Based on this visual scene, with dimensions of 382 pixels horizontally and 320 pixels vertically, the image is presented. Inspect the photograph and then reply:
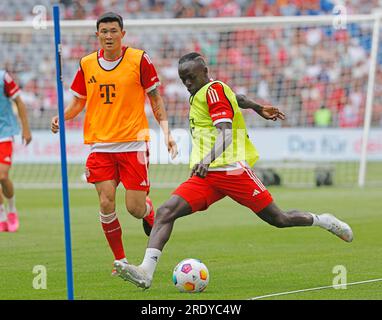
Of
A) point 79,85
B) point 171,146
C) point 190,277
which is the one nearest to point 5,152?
point 79,85

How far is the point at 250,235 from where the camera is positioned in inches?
540

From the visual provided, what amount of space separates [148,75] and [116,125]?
63 centimetres

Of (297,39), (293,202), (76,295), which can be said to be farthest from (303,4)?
(76,295)

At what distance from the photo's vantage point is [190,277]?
8750mm

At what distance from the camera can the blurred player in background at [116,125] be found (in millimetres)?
9938

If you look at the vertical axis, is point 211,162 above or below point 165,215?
above

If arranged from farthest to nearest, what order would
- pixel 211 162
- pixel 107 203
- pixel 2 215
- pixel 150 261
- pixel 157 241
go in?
pixel 2 215 → pixel 107 203 → pixel 211 162 → pixel 157 241 → pixel 150 261

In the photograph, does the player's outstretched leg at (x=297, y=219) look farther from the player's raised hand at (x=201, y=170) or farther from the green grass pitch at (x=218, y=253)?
the player's raised hand at (x=201, y=170)

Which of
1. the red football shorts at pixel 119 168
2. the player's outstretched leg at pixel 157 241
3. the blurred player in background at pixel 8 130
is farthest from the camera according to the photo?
the blurred player in background at pixel 8 130

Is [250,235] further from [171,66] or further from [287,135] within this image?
[171,66]

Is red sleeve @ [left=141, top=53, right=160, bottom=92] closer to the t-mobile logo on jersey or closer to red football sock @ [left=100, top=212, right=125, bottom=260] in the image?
the t-mobile logo on jersey

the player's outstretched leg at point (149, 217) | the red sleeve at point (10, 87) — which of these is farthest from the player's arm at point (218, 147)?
the red sleeve at point (10, 87)

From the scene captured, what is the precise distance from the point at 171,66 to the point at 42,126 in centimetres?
392

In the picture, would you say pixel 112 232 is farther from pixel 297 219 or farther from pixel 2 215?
pixel 2 215
